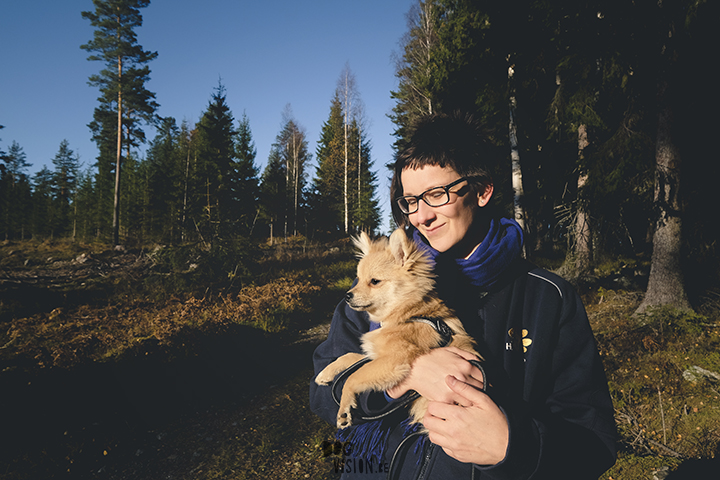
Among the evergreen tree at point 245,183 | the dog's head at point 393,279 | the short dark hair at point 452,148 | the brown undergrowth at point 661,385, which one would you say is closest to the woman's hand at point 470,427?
the dog's head at point 393,279

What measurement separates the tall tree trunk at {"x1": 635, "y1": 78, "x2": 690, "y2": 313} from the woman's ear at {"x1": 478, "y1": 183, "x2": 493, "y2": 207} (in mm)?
7568

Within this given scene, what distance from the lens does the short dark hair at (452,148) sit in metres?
2.04

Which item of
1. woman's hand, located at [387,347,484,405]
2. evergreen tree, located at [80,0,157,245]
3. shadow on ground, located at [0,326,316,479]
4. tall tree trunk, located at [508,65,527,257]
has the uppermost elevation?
evergreen tree, located at [80,0,157,245]

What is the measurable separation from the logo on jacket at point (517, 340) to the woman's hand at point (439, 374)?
0.21 metres

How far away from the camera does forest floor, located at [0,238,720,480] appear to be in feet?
14.8

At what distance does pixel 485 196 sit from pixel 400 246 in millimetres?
663

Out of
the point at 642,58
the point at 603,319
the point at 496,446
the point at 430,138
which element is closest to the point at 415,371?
the point at 496,446

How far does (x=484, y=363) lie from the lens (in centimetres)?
171

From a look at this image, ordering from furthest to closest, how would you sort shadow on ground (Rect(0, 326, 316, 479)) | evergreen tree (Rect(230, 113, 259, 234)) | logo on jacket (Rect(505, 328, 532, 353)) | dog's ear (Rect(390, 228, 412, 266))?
evergreen tree (Rect(230, 113, 259, 234)) → shadow on ground (Rect(0, 326, 316, 479)) → dog's ear (Rect(390, 228, 412, 266)) → logo on jacket (Rect(505, 328, 532, 353))

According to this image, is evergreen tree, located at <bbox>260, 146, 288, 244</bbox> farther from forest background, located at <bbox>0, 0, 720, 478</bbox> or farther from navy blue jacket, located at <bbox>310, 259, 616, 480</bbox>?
navy blue jacket, located at <bbox>310, 259, 616, 480</bbox>

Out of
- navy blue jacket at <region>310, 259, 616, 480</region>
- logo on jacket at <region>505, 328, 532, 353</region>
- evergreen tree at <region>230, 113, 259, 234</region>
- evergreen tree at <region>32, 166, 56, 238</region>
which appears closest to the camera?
navy blue jacket at <region>310, 259, 616, 480</region>

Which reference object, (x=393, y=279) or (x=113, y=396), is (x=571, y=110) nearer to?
(x=393, y=279)

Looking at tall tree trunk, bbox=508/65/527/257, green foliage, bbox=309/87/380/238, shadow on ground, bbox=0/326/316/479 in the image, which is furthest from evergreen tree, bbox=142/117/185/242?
tall tree trunk, bbox=508/65/527/257

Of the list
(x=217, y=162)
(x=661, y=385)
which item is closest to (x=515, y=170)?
(x=661, y=385)
